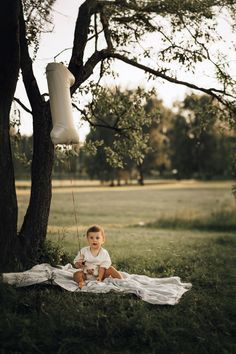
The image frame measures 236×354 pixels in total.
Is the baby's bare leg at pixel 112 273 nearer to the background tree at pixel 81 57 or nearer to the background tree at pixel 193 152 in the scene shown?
the background tree at pixel 81 57

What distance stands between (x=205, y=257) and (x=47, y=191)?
13.9 ft

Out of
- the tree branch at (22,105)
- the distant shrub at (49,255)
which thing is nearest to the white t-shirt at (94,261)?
the distant shrub at (49,255)

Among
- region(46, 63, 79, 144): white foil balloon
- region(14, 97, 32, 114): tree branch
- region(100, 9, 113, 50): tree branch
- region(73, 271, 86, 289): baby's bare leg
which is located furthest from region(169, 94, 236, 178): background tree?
region(73, 271, 86, 289): baby's bare leg

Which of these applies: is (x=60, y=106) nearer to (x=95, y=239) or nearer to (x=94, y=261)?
(x=95, y=239)

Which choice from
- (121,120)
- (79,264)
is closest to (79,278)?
(79,264)

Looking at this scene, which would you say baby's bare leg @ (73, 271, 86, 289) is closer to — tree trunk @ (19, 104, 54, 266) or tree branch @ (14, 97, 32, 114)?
tree trunk @ (19, 104, 54, 266)

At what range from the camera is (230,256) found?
40.0ft

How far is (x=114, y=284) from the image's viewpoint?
8102 millimetres

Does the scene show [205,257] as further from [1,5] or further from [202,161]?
[202,161]

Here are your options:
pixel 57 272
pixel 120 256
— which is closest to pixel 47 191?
pixel 57 272

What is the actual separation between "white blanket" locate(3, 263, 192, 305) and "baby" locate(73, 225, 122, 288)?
0.57 feet

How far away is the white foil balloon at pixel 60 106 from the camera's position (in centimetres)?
827

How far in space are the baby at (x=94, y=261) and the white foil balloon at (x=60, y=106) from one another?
1.54 meters

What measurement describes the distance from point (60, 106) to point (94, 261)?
2.61 meters
